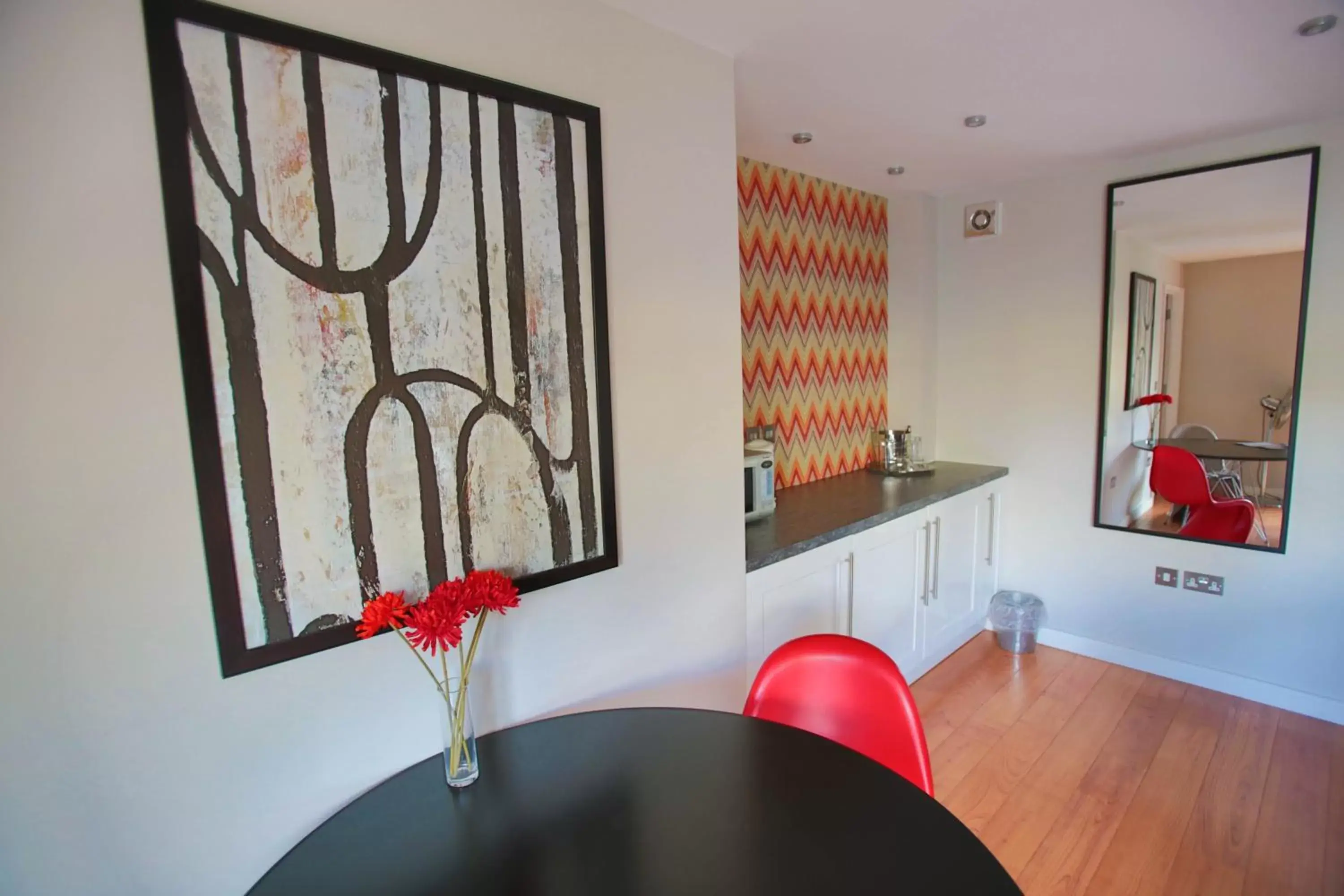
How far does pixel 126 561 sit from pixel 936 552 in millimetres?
2786

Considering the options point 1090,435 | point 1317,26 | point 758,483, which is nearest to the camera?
point 1317,26

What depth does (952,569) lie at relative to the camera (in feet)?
9.86

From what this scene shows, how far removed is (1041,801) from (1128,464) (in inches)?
64.9

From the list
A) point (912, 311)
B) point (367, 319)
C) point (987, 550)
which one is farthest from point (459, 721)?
point (912, 311)

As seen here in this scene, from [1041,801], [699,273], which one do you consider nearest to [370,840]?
[699,273]

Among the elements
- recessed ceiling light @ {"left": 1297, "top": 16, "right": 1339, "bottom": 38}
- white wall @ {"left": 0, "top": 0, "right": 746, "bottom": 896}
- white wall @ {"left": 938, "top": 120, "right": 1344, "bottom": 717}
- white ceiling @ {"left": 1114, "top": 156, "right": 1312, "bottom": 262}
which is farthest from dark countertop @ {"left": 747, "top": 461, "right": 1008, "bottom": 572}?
recessed ceiling light @ {"left": 1297, "top": 16, "right": 1339, "bottom": 38}

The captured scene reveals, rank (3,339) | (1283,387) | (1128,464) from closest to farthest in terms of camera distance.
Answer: (3,339) < (1283,387) < (1128,464)

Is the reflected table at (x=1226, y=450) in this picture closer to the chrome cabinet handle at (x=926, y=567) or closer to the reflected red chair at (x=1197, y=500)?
the reflected red chair at (x=1197, y=500)

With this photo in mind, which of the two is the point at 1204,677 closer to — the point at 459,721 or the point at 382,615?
the point at 459,721

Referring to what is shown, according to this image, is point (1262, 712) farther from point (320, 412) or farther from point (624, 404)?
point (320, 412)

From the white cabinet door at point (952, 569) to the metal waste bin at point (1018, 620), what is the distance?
0.48 feet

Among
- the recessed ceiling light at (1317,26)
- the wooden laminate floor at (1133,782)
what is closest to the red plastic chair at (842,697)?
the wooden laminate floor at (1133,782)

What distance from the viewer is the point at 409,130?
1215 millimetres

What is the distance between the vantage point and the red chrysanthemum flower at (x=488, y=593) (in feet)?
3.76
